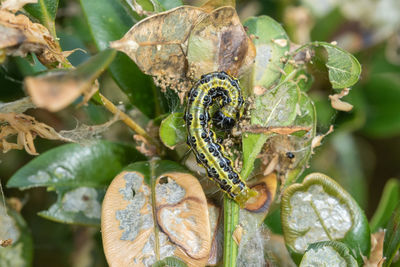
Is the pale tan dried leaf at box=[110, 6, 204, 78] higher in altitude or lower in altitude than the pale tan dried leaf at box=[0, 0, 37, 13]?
lower

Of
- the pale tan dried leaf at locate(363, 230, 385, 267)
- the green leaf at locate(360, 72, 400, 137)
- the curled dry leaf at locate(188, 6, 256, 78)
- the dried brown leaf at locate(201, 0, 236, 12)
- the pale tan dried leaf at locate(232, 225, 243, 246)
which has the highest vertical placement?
the dried brown leaf at locate(201, 0, 236, 12)

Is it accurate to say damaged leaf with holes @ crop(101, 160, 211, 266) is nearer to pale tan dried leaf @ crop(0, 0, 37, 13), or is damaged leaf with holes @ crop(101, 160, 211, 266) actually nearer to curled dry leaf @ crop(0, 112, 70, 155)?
curled dry leaf @ crop(0, 112, 70, 155)

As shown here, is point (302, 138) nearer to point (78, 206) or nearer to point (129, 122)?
point (129, 122)

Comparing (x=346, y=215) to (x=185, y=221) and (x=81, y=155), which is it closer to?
(x=185, y=221)

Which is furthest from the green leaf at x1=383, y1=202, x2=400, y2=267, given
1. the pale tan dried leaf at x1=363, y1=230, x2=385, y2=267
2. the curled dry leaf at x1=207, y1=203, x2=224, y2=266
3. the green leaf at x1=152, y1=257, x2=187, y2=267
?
the green leaf at x1=152, y1=257, x2=187, y2=267

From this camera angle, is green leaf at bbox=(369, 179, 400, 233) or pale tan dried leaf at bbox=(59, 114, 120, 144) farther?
green leaf at bbox=(369, 179, 400, 233)

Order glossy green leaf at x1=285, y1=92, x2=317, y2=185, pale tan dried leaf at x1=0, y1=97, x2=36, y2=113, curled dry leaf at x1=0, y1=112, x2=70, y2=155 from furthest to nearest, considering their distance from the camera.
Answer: glossy green leaf at x1=285, y1=92, x2=317, y2=185 → curled dry leaf at x1=0, y1=112, x2=70, y2=155 → pale tan dried leaf at x1=0, y1=97, x2=36, y2=113

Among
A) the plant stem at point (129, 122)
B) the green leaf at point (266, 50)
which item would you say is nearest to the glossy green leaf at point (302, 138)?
the green leaf at point (266, 50)
